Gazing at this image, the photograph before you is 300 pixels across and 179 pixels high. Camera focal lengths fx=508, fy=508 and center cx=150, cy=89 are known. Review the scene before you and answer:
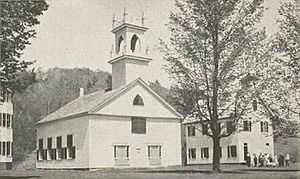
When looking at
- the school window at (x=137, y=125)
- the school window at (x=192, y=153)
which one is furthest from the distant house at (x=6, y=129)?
the school window at (x=192, y=153)

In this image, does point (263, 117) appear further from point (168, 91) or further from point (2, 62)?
point (2, 62)

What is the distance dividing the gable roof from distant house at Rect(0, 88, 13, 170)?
49 centimetres

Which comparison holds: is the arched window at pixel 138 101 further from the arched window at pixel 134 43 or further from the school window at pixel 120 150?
the arched window at pixel 134 43

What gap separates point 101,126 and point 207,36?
7.22 ft

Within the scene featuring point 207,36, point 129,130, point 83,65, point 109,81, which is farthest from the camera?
point 129,130

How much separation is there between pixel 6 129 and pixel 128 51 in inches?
126

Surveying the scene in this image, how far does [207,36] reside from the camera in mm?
7730

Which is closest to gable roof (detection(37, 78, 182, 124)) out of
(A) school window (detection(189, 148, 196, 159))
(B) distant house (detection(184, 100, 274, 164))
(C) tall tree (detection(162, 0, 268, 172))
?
(C) tall tree (detection(162, 0, 268, 172))

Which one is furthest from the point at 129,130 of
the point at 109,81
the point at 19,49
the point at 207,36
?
the point at 19,49

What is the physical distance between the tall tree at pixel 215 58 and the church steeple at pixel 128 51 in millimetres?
464

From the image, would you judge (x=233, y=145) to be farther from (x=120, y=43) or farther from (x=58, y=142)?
(x=58, y=142)

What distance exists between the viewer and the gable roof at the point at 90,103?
248 inches

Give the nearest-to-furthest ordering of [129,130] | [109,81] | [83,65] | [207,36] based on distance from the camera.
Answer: [83,65], [109,81], [207,36], [129,130]

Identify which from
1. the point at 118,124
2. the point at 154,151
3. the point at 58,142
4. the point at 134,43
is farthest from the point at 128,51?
the point at 154,151
